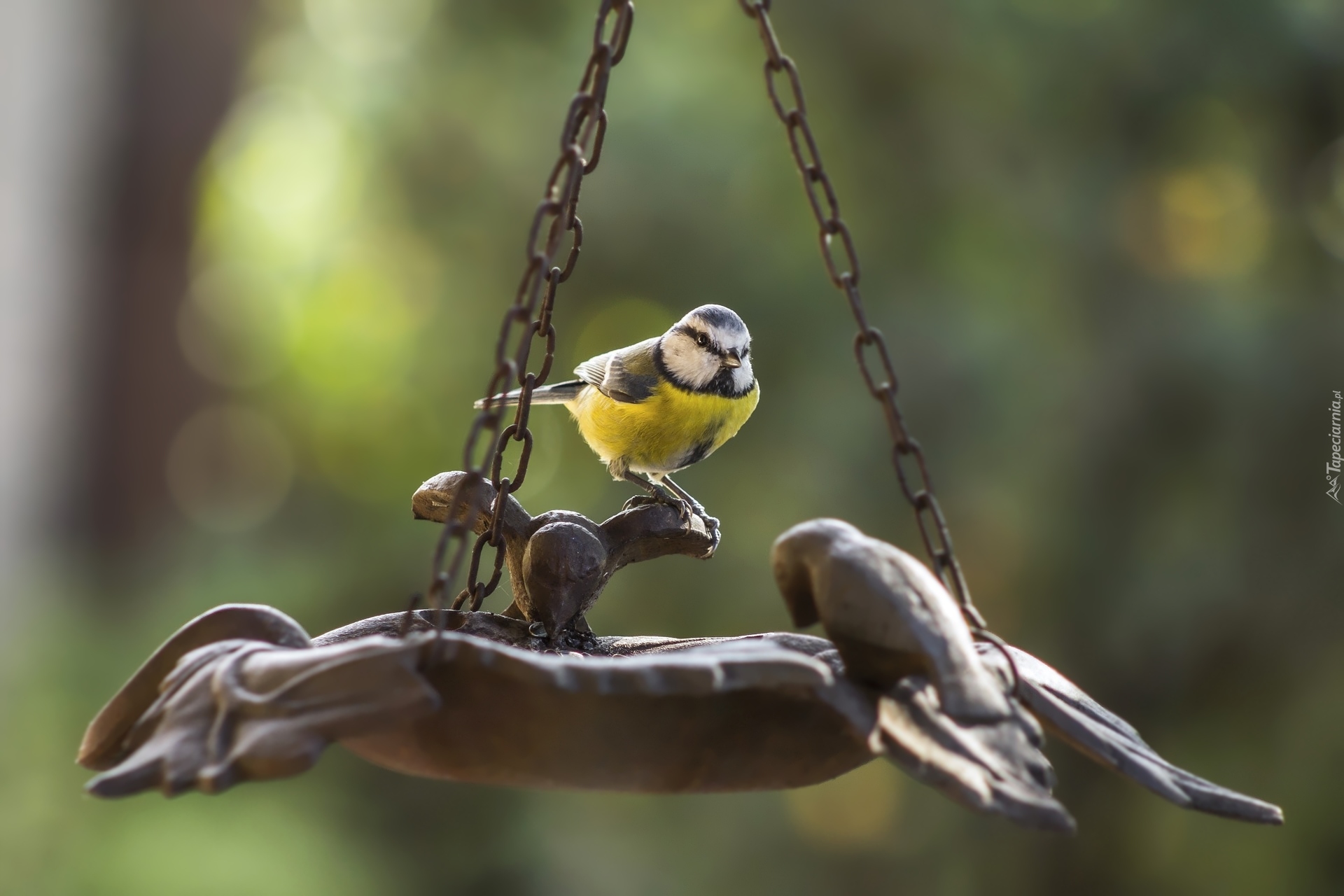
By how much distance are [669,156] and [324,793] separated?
2.81 meters

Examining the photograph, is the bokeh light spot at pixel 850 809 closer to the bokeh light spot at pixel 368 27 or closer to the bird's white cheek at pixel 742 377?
the bird's white cheek at pixel 742 377

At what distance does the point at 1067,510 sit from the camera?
3.42 m

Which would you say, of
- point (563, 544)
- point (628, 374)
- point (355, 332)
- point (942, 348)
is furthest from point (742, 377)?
point (355, 332)

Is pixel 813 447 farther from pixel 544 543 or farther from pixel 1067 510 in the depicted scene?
pixel 544 543

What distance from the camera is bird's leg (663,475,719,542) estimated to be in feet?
7.03

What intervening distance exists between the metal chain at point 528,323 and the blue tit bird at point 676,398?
474 mm

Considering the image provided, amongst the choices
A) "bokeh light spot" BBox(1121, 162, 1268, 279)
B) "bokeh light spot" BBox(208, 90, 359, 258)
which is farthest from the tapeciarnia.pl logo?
"bokeh light spot" BBox(208, 90, 359, 258)

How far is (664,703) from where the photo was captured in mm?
1130

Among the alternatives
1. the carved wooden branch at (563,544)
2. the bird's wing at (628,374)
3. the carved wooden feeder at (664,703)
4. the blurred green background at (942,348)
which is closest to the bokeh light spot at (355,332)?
the blurred green background at (942,348)

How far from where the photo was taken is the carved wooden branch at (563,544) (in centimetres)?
160

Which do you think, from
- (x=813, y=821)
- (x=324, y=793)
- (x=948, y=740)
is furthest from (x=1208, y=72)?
(x=324, y=793)

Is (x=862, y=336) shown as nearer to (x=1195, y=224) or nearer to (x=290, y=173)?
(x=1195, y=224)

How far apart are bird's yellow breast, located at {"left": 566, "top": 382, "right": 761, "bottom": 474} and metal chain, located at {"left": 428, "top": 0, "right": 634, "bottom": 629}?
0.54m

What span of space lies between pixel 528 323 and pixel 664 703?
443 millimetres
